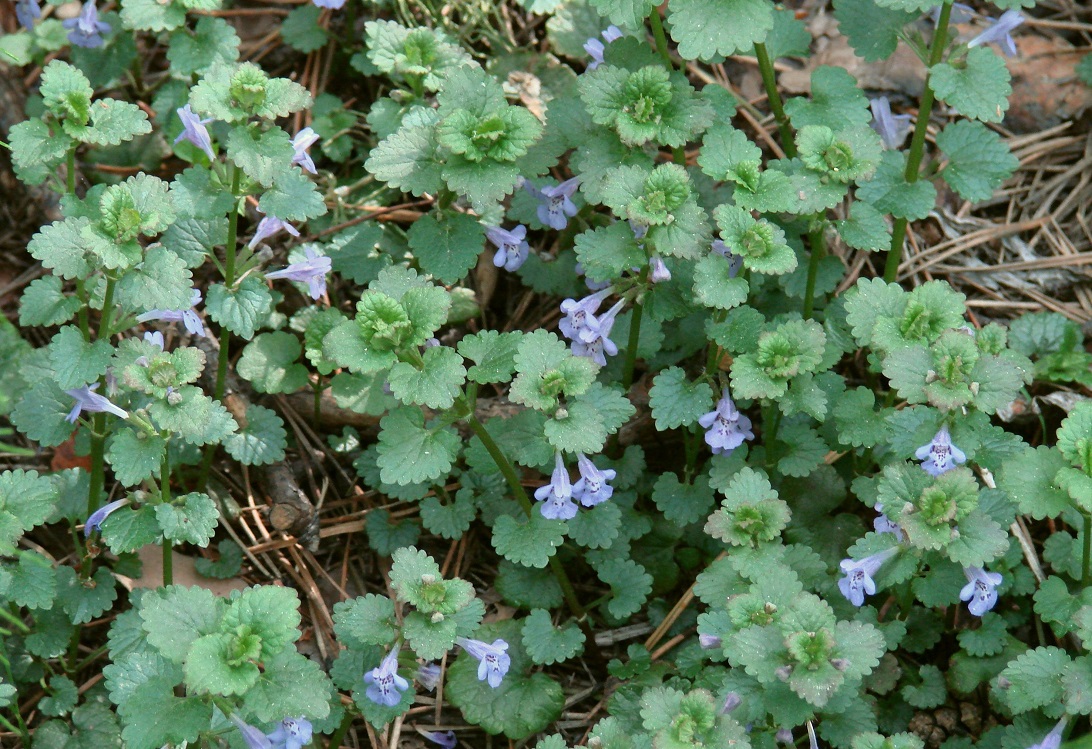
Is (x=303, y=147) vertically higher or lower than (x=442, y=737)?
higher

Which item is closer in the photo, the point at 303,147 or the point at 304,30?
the point at 303,147

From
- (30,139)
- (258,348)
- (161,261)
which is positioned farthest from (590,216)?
(30,139)

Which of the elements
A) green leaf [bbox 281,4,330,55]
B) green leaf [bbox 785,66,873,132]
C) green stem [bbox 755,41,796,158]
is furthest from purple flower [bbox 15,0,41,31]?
green leaf [bbox 785,66,873,132]

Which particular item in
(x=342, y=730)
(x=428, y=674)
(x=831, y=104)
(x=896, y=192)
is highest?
(x=831, y=104)

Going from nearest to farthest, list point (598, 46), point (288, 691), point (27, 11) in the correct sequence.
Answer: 1. point (288, 691)
2. point (598, 46)
3. point (27, 11)

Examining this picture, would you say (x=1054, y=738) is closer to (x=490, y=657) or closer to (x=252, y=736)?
(x=490, y=657)

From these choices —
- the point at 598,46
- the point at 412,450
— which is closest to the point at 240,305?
the point at 412,450

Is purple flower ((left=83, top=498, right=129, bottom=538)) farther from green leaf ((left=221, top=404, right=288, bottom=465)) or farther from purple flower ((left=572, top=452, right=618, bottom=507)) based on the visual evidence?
purple flower ((left=572, top=452, right=618, bottom=507))
